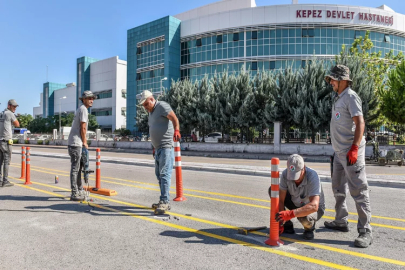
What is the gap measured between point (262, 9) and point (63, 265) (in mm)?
50307

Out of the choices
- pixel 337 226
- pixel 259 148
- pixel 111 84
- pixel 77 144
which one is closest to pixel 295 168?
pixel 337 226

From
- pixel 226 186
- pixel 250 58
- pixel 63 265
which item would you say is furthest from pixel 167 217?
pixel 250 58

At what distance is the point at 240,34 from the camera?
49.7 meters

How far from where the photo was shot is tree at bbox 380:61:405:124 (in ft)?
73.9

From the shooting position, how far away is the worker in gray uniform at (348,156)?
3977mm

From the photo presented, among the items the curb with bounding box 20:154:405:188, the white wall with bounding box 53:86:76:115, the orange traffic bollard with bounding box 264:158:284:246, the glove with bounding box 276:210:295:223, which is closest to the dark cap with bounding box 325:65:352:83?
the orange traffic bollard with bounding box 264:158:284:246

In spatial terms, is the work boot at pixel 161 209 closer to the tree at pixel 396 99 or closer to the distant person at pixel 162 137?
the distant person at pixel 162 137

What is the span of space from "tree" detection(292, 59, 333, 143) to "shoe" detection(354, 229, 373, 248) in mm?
20362

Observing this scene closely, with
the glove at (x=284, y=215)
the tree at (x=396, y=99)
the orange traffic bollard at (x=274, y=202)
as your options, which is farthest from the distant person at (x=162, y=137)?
the tree at (x=396, y=99)

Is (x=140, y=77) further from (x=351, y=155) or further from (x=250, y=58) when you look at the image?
(x=351, y=155)

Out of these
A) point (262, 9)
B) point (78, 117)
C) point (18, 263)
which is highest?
point (262, 9)

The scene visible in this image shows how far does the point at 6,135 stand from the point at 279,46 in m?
44.7

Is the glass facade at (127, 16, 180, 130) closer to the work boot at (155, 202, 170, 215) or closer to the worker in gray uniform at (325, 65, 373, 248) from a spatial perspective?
the work boot at (155, 202, 170, 215)

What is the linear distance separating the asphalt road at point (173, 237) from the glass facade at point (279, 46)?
4261 cm
